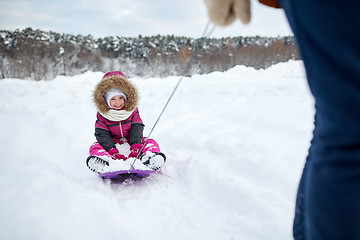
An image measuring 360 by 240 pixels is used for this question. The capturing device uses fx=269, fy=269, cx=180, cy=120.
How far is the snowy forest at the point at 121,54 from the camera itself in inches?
989

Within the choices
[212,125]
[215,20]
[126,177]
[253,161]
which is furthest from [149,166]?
[215,20]

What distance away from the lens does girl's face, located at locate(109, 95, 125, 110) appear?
2518mm

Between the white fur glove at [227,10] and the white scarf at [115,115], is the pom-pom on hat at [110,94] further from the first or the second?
the white fur glove at [227,10]

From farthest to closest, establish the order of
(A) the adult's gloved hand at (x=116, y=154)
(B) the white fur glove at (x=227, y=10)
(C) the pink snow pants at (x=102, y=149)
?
(A) the adult's gloved hand at (x=116, y=154)
(C) the pink snow pants at (x=102, y=149)
(B) the white fur glove at (x=227, y=10)

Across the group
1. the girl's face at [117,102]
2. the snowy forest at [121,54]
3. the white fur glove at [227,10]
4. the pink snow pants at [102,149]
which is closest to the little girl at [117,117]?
the girl's face at [117,102]

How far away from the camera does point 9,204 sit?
1.31 m

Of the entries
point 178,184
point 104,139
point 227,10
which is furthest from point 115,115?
point 227,10

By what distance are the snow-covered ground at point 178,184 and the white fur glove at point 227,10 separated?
1018 mm

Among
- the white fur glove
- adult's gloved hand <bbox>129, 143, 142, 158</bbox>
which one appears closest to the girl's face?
adult's gloved hand <bbox>129, 143, 142, 158</bbox>

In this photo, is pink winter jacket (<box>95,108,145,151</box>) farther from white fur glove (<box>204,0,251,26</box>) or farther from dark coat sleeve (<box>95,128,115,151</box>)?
white fur glove (<box>204,0,251,26</box>)

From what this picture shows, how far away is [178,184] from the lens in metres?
1.92

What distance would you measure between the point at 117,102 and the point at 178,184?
1.04 meters

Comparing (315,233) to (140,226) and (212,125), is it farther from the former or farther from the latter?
(212,125)

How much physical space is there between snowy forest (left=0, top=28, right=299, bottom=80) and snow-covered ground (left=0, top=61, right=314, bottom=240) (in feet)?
69.3
